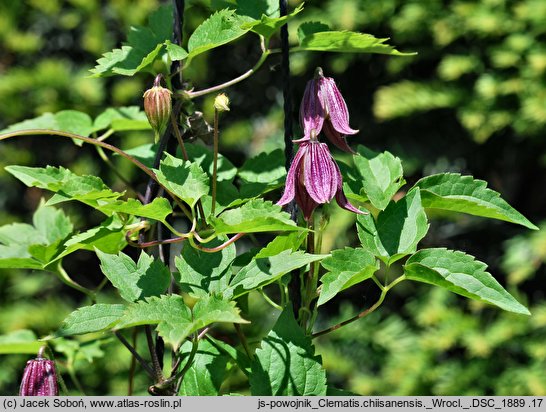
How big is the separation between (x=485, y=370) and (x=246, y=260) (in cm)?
135

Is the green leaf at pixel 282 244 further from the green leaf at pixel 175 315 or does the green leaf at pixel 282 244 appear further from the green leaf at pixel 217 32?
the green leaf at pixel 217 32

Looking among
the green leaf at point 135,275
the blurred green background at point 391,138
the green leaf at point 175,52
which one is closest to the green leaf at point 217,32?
the green leaf at point 175,52

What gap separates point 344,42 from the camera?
77cm

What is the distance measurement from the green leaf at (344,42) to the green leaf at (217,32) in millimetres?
82

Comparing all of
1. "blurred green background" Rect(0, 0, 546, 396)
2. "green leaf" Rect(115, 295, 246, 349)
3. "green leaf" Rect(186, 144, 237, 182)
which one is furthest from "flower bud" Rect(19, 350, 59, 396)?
"blurred green background" Rect(0, 0, 546, 396)

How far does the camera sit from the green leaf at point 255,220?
0.64 meters

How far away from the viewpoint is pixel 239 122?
2.11 metres

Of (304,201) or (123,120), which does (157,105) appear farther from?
(123,120)

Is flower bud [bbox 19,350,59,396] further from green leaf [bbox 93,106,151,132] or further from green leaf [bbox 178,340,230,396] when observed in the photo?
green leaf [bbox 93,106,151,132]

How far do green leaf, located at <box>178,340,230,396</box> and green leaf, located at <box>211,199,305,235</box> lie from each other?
196 millimetres

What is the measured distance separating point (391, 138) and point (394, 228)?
4.49 feet

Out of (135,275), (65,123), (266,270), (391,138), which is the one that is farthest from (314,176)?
(391,138)
